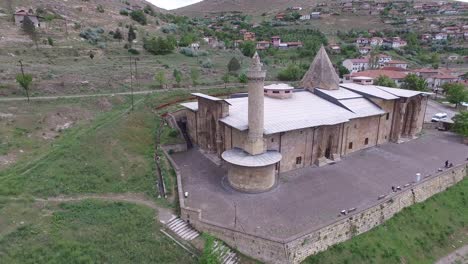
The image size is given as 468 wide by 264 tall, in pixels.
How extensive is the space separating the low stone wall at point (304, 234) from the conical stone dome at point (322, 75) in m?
14.9

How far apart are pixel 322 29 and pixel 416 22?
4619 centimetres

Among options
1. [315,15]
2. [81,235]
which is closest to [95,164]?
[81,235]

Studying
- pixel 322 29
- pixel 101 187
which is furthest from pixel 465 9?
pixel 101 187

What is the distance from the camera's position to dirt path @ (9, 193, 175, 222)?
830 inches

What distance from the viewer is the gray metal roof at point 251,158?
2280 centimetres

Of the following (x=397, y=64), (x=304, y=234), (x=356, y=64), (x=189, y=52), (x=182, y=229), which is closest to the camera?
(x=304, y=234)

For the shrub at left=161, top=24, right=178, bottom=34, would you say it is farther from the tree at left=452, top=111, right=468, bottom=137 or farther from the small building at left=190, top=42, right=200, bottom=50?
the tree at left=452, top=111, right=468, bottom=137

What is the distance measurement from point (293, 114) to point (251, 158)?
7049 millimetres

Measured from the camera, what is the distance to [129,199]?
74.3ft

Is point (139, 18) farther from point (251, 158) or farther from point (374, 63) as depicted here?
point (251, 158)

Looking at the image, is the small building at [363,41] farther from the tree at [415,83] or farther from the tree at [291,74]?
the tree at [291,74]

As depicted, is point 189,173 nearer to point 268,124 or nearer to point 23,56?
point 268,124

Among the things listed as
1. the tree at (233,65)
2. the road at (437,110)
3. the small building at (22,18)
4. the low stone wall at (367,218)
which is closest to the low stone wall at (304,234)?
the low stone wall at (367,218)

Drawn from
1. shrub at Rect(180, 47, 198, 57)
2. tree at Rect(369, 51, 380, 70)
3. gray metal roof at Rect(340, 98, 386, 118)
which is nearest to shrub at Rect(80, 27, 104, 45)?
shrub at Rect(180, 47, 198, 57)
